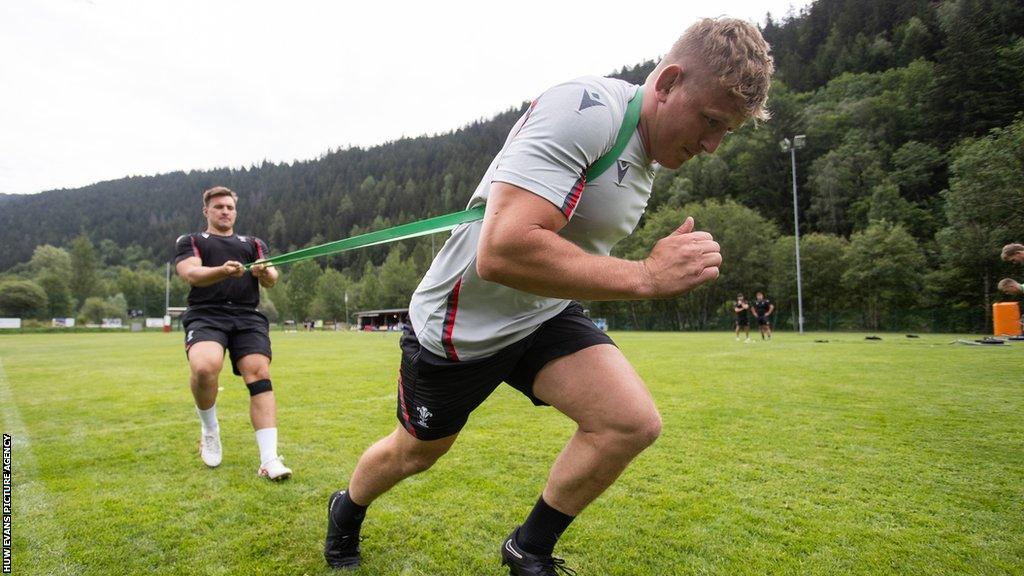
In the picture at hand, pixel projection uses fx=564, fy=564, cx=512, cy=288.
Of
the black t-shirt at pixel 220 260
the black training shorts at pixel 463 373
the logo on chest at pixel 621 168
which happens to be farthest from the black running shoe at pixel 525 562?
the black t-shirt at pixel 220 260

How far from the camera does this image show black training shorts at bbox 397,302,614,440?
2230 mm

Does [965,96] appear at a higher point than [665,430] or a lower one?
higher

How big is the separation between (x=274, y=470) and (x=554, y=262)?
10.5 feet

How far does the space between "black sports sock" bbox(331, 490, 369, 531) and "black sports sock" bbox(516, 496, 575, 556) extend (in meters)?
0.76

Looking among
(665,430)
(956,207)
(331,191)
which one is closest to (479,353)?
(665,430)

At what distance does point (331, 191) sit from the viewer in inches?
5901

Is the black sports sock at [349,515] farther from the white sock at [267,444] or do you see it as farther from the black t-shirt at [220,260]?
the black t-shirt at [220,260]

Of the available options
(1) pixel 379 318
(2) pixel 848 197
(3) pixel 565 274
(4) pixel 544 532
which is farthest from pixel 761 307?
(1) pixel 379 318

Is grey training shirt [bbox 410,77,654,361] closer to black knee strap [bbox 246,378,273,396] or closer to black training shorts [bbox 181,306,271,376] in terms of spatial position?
black knee strap [bbox 246,378,273,396]

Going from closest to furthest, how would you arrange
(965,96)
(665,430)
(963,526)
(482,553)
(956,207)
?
(482,553)
(963,526)
(665,430)
(956,207)
(965,96)

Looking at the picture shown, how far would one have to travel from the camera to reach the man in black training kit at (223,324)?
13.6 feet

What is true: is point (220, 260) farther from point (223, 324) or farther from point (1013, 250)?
point (1013, 250)

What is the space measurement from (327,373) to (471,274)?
32.5 ft

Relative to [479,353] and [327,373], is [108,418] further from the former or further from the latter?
[479,353]
